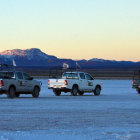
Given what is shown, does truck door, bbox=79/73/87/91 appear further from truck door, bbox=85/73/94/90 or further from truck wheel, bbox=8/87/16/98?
truck wheel, bbox=8/87/16/98

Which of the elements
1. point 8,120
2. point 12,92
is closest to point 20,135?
point 8,120

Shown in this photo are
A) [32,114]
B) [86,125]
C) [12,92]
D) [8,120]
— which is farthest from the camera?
[12,92]

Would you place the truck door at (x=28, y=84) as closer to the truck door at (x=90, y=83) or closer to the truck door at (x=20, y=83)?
the truck door at (x=20, y=83)

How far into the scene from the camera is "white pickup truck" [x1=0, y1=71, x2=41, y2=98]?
3362cm

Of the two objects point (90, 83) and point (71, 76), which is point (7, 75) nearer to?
point (71, 76)

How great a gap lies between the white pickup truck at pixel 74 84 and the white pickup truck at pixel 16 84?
2130 mm

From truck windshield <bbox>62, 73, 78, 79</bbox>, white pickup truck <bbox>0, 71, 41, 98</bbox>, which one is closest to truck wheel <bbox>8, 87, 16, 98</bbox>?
white pickup truck <bbox>0, 71, 41, 98</bbox>

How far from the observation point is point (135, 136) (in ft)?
44.4

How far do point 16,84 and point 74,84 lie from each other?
5.48m

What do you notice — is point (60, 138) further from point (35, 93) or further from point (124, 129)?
point (35, 93)

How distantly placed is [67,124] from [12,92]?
17.9 metres

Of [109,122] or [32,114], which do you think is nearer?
[109,122]

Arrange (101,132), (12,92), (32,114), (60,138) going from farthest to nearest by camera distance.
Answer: (12,92) < (32,114) < (101,132) < (60,138)

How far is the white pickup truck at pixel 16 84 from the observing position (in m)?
33.6
